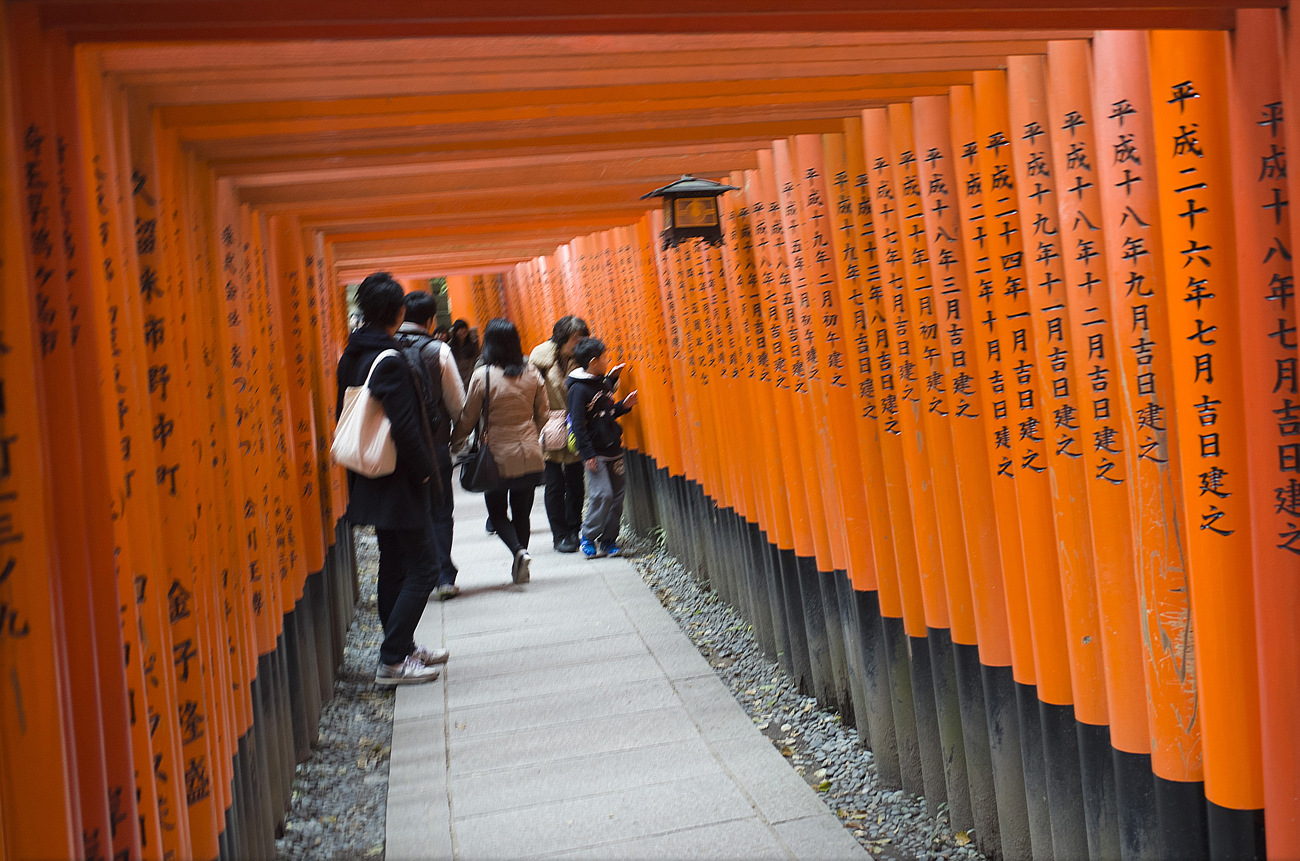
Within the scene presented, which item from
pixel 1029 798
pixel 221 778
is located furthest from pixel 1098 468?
pixel 221 778

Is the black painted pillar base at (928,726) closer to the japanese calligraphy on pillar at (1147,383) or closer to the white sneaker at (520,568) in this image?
the japanese calligraphy on pillar at (1147,383)

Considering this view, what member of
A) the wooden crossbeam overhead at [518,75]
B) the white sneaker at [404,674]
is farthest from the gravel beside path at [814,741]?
the wooden crossbeam overhead at [518,75]

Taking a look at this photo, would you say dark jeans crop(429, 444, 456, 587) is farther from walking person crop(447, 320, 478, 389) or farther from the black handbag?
walking person crop(447, 320, 478, 389)

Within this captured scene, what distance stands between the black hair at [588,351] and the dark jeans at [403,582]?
293 cm

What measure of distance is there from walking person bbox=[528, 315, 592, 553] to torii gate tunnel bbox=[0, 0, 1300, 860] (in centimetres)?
361

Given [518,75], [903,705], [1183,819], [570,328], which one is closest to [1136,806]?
[1183,819]

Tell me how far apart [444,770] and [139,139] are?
308 centimetres

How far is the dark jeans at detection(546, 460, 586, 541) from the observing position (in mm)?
9000

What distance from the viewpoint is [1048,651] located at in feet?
10.3

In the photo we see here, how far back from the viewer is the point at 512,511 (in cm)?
794

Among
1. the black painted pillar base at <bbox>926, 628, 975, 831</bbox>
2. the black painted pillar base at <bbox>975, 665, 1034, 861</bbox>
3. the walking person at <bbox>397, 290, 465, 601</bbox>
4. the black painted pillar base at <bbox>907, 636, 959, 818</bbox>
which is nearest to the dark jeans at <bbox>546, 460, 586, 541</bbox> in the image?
the walking person at <bbox>397, 290, 465, 601</bbox>

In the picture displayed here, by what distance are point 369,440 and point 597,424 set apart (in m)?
3.32

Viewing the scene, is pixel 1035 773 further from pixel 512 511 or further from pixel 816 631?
pixel 512 511

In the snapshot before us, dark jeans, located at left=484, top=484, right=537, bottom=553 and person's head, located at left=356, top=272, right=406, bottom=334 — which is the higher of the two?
person's head, located at left=356, top=272, right=406, bottom=334
